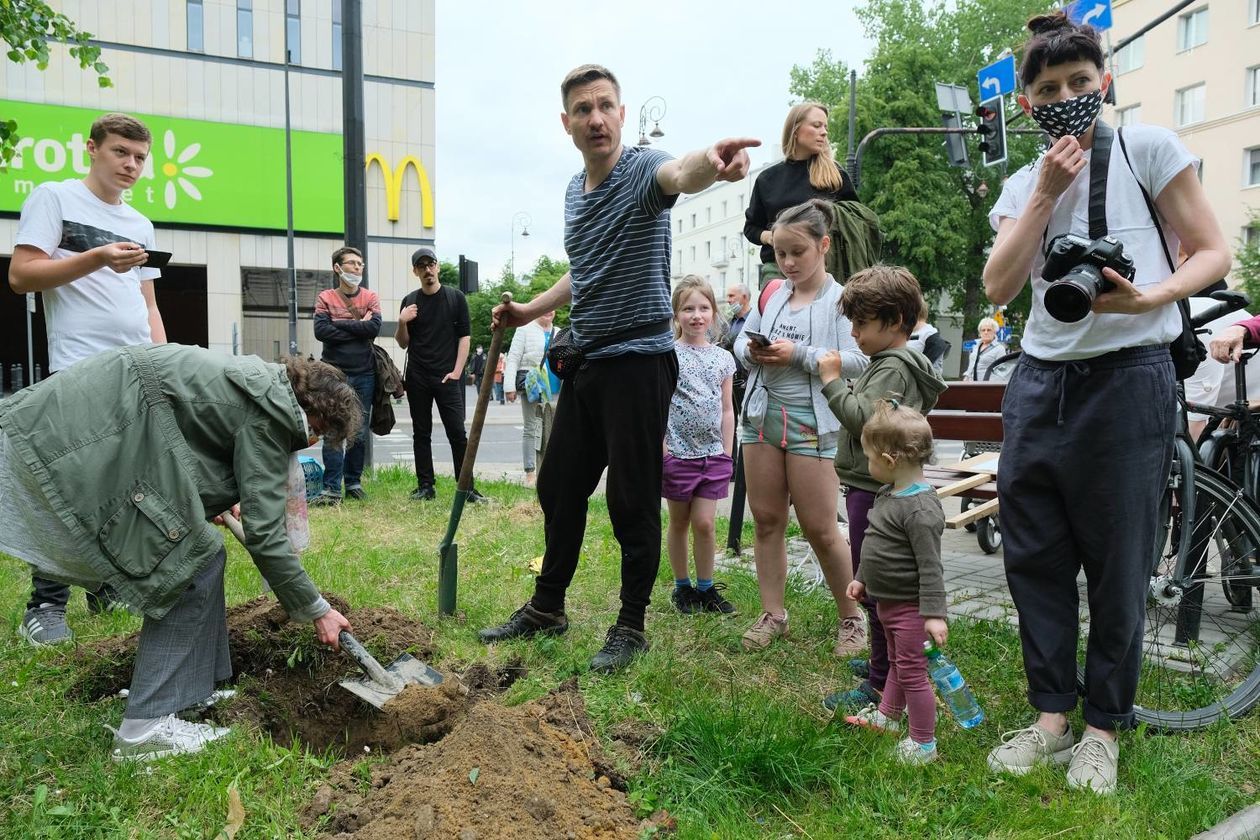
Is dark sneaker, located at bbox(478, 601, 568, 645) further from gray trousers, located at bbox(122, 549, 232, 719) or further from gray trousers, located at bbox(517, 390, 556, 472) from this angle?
gray trousers, located at bbox(517, 390, 556, 472)

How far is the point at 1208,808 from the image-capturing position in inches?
98.3

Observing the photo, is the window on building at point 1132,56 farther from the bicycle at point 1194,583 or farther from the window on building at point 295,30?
the bicycle at point 1194,583

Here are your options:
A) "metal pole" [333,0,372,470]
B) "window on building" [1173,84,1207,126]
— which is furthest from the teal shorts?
"window on building" [1173,84,1207,126]

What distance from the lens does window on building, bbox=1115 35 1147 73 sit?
3719cm

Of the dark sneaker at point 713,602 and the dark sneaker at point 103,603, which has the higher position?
the dark sneaker at point 103,603

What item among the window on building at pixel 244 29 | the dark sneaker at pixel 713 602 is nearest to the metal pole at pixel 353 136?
the dark sneaker at pixel 713 602

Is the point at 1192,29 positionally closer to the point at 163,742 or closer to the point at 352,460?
the point at 352,460

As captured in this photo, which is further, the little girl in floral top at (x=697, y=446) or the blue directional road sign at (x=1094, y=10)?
the blue directional road sign at (x=1094, y=10)

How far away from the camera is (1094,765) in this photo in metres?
2.70

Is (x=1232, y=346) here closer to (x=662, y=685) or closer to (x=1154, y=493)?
(x=1154, y=493)

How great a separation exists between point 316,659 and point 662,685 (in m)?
1.35

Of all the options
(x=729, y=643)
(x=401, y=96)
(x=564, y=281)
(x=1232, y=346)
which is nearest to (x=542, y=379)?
(x=564, y=281)

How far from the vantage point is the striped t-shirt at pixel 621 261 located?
11.6 feet

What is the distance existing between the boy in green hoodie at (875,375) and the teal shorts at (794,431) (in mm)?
329
